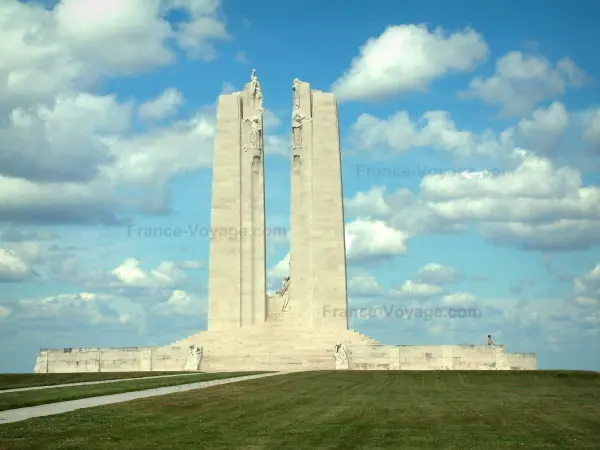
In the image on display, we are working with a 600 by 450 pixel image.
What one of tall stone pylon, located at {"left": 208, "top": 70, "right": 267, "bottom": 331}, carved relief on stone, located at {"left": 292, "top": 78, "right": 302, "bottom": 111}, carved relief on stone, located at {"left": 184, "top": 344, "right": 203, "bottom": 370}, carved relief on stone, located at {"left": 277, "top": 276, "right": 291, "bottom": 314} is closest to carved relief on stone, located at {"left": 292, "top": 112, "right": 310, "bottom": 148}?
carved relief on stone, located at {"left": 292, "top": 78, "right": 302, "bottom": 111}

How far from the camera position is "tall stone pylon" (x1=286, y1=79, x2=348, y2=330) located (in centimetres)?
5950

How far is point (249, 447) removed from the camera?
13.8 metres

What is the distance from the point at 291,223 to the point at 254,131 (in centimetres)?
745

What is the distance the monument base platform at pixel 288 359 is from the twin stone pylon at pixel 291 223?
7.88m

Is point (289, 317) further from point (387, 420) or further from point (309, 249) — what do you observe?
point (387, 420)

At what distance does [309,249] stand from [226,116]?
1196 cm

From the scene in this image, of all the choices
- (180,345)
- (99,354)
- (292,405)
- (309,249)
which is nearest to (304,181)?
(309,249)

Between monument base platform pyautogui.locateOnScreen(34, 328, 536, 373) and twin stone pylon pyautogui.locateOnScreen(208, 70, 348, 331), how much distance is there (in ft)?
25.9

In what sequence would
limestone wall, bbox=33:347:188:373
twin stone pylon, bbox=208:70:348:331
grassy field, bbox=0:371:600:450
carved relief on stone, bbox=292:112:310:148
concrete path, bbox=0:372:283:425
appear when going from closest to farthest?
grassy field, bbox=0:371:600:450, concrete path, bbox=0:372:283:425, limestone wall, bbox=33:347:188:373, twin stone pylon, bbox=208:70:348:331, carved relief on stone, bbox=292:112:310:148

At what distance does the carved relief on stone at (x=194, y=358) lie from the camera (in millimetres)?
49812

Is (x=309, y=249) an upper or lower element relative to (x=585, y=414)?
upper

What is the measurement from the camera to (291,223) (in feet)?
201

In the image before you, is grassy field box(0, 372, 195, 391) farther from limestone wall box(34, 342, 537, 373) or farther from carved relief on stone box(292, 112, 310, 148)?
carved relief on stone box(292, 112, 310, 148)

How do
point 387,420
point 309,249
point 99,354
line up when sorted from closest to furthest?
point 387,420 → point 99,354 → point 309,249
